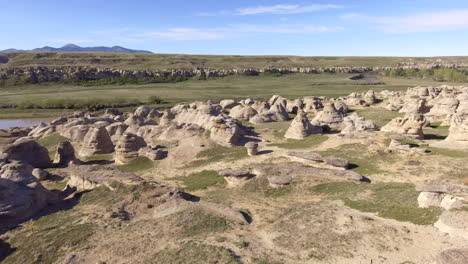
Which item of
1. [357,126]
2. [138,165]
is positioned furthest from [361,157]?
[138,165]

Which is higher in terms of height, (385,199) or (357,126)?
(357,126)

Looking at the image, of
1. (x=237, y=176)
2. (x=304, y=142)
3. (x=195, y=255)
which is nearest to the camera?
(x=195, y=255)

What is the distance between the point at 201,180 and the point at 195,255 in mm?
15429

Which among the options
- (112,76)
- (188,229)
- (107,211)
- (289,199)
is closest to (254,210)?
(289,199)

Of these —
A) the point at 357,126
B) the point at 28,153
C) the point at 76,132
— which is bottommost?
the point at 76,132

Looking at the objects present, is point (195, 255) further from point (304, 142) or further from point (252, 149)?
point (304, 142)

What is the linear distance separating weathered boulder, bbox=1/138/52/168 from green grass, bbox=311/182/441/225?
3031cm

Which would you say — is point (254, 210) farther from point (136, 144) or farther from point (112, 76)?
point (112, 76)

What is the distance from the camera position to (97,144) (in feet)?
148

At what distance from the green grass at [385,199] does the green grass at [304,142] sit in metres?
14.2

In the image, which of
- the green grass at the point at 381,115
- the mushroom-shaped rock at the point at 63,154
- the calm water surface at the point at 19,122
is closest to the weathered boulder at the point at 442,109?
the green grass at the point at 381,115

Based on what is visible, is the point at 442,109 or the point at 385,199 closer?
the point at 385,199

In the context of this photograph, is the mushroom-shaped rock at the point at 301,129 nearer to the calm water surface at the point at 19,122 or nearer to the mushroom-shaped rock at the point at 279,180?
the mushroom-shaped rock at the point at 279,180

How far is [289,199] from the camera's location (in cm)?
2612
